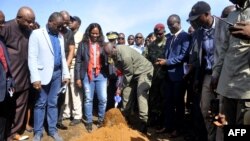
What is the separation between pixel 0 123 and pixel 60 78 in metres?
1.25

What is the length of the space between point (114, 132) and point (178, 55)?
1.75m

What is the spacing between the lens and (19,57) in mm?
5664

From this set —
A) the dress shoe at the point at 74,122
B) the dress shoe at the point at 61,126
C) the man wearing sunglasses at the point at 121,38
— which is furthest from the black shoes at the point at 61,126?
the man wearing sunglasses at the point at 121,38

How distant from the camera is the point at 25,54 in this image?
5773 millimetres

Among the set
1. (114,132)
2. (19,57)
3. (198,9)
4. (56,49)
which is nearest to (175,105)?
(114,132)

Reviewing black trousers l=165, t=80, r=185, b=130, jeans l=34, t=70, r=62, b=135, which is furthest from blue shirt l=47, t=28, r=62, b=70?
black trousers l=165, t=80, r=185, b=130

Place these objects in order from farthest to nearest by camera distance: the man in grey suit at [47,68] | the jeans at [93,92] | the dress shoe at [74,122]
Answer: the dress shoe at [74,122] < the jeans at [93,92] < the man in grey suit at [47,68]

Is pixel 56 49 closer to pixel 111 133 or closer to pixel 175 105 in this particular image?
pixel 111 133

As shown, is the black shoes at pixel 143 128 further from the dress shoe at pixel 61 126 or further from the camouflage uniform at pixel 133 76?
the dress shoe at pixel 61 126

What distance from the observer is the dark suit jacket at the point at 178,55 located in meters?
6.04

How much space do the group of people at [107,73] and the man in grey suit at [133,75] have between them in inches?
0.7

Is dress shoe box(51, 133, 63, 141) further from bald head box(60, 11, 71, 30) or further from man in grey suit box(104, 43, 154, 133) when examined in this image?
bald head box(60, 11, 71, 30)

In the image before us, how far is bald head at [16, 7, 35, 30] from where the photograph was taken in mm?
5605

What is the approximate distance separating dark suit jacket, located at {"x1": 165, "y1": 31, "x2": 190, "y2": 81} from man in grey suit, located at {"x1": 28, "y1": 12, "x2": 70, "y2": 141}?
73.9 inches
